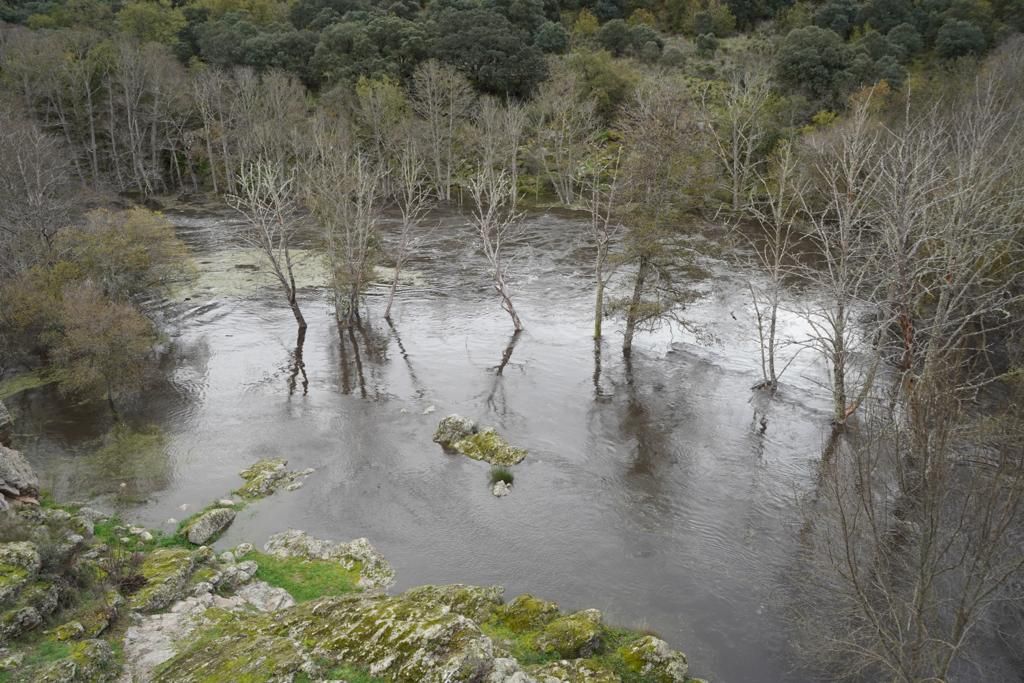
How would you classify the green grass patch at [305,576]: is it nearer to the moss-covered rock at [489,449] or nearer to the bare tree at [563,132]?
the moss-covered rock at [489,449]

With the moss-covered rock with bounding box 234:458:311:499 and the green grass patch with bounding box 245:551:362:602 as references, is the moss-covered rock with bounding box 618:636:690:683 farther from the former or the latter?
the moss-covered rock with bounding box 234:458:311:499

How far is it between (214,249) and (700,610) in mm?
45104

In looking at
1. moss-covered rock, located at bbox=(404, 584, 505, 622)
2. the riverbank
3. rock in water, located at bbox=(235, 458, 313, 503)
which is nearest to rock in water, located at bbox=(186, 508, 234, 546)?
the riverbank

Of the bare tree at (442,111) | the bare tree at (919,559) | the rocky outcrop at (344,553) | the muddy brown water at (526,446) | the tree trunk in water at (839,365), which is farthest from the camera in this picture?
the bare tree at (442,111)

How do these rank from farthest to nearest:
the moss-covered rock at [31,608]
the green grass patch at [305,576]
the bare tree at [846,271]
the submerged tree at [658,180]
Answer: the submerged tree at [658,180] → the bare tree at [846,271] → the green grass patch at [305,576] → the moss-covered rock at [31,608]

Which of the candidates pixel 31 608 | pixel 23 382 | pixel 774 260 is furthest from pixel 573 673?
pixel 23 382

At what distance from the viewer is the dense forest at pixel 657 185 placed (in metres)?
14.8

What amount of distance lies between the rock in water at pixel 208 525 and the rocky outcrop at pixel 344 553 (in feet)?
5.73

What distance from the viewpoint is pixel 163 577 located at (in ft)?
57.4

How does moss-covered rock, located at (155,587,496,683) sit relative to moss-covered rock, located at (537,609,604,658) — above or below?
above

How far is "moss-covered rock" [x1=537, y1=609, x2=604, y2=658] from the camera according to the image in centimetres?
1556

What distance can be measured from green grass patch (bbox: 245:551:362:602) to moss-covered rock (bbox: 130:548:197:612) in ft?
6.08

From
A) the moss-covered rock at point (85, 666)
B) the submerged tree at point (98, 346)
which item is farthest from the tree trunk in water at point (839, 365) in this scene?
the submerged tree at point (98, 346)

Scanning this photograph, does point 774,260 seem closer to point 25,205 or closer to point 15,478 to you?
point 15,478
